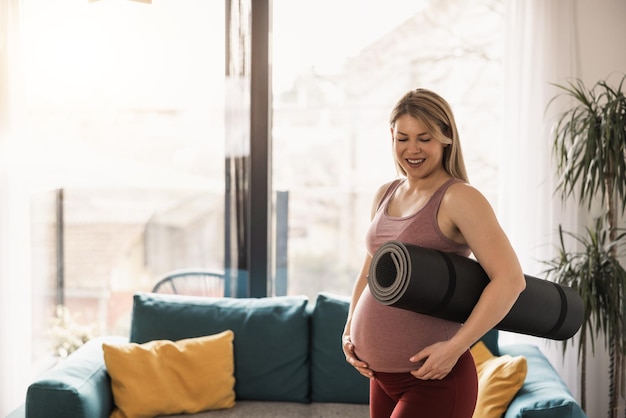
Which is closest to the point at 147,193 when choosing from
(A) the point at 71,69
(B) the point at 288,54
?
(A) the point at 71,69

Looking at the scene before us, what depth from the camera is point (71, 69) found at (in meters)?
3.47

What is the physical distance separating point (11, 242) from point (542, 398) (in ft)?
7.35

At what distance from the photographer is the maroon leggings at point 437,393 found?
1.70 meters

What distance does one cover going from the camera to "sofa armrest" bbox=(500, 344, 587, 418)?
7.63ft

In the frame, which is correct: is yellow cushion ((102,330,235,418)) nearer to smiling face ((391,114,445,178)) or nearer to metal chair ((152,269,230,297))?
metal chair ((152,269,230,297))

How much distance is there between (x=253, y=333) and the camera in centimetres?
300

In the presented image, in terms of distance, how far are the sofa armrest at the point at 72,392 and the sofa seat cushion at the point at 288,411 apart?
262 millimetres

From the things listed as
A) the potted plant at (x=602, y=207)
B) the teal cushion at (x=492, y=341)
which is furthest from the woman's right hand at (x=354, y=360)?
the potted plant at (x=602, y=207)

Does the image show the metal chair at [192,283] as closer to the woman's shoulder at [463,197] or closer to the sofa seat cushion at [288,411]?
the sofa seat cushion at [288,411]

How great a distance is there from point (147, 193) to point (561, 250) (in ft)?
5.92

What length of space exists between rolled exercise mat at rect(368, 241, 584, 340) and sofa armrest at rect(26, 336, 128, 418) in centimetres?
133

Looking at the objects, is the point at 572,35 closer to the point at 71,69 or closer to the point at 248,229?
the point at 248,229

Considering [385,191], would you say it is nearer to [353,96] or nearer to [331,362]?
[331,362]

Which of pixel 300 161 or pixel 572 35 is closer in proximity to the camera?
pixel 572 35
